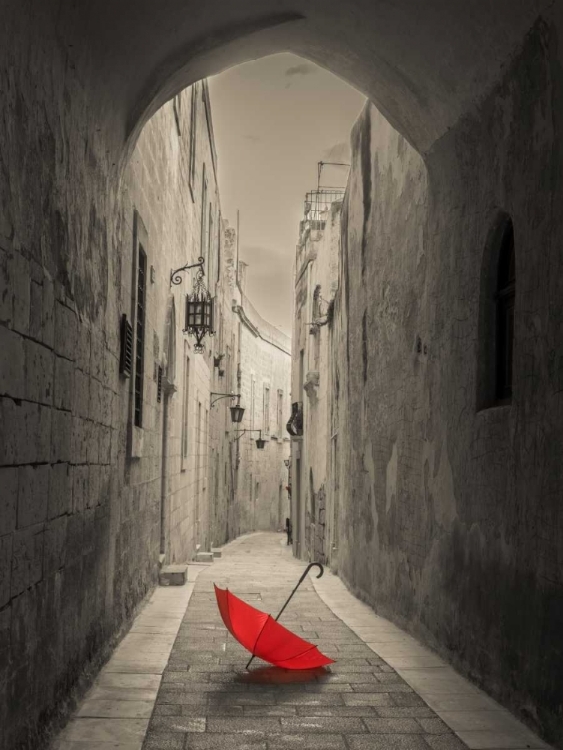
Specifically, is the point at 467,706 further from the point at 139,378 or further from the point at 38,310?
the point at 139,378

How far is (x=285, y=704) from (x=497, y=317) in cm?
277

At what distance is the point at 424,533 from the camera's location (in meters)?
7.00

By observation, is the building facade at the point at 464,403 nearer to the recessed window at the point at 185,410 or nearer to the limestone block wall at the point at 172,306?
the limestone block wall at the point at 172,306

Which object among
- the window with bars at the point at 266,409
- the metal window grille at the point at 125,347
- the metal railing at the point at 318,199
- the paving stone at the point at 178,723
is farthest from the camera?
the window with bars at the point at 266,409

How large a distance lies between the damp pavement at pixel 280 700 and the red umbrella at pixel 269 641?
0.13m

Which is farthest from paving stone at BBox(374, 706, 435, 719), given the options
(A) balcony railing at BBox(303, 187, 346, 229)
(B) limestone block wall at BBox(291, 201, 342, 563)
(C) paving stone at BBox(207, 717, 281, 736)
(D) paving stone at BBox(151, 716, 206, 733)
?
(A) balcony railing at BBox(303, 187, 346, 229)

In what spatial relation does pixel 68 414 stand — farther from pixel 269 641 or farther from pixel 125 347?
pixel 125 347

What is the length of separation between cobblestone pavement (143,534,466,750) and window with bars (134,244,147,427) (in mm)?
1974

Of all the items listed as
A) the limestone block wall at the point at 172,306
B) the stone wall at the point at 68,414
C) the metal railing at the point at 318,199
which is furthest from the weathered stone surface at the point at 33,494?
the metal railing at the point at 318,199

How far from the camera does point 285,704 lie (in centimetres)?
473

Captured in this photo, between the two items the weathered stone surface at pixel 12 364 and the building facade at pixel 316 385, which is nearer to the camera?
the weathered stone surface at pixel 12 364

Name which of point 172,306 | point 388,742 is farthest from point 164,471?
point 388,742

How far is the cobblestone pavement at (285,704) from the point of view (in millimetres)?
4066

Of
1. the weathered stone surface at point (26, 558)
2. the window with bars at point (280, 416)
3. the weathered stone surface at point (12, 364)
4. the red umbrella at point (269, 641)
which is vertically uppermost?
the window with bars at point (280, 416)
